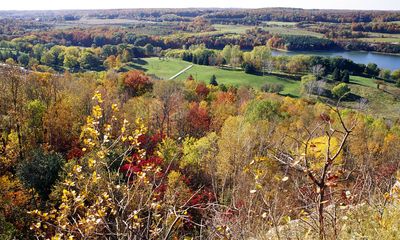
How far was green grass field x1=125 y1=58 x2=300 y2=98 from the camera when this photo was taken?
7638 centimetres

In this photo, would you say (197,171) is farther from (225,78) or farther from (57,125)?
(225,78)

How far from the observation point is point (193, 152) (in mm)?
22047

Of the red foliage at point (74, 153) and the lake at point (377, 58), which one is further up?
the lake at point (377, 58)

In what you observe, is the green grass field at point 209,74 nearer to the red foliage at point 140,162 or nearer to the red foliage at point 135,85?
the red foliage at point 135,85

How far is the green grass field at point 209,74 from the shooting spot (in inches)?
3007

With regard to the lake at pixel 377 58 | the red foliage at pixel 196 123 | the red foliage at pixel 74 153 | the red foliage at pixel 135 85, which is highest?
the lake at pixel 377 58

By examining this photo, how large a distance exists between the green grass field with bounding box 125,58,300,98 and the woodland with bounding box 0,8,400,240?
1.81m

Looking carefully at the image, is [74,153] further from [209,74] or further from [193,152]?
[209,74]

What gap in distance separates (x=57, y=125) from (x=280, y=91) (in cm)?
6283

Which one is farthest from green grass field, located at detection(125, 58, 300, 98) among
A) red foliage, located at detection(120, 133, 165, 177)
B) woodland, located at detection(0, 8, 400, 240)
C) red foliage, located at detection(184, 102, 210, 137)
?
red foliage, located at detection(120, 133, 165, 177)

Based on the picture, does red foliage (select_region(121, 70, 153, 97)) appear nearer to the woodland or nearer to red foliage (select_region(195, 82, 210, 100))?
the woodland

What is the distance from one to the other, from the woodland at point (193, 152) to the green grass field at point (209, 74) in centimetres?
181

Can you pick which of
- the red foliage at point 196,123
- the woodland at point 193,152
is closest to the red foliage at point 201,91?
the woodland at point 193,152

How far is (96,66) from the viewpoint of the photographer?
88562 mm
